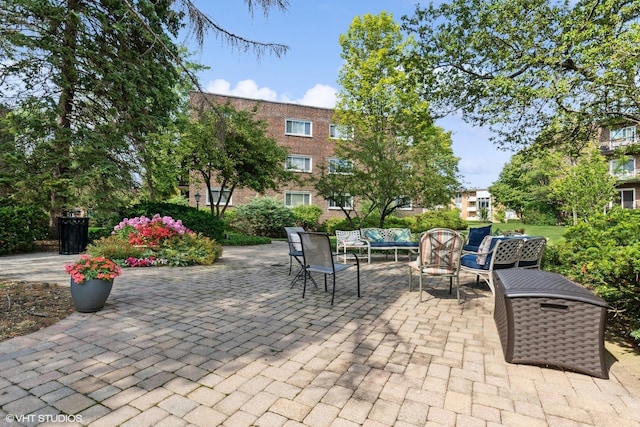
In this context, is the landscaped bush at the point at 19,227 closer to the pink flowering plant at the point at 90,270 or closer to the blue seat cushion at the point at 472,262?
the pink flowering plant at the point at 90,270

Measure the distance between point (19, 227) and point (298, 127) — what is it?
19559 mm

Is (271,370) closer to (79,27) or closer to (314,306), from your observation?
(314,306)

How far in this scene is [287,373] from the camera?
9.18 ft

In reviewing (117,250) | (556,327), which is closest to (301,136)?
(117,250)

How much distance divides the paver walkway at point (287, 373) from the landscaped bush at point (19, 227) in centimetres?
746

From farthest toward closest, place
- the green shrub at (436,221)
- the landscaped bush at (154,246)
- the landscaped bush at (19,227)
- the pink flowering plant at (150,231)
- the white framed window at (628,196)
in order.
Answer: the white framed window at (628,196) → the green shrub at (436,221) → the landscaped bush at (19,227) → the pink flowering plant at (150,231) → the landscaped bush at (154,246)

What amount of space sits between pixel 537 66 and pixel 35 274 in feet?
35.0

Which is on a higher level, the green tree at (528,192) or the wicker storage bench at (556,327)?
the green tree at (528,192)

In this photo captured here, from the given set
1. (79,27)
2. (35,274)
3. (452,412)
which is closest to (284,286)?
(452,412)

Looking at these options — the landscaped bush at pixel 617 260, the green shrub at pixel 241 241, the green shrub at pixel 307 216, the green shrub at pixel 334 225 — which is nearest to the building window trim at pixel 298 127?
the green shrub at pixel 307 216

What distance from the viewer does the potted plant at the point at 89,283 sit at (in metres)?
4.23

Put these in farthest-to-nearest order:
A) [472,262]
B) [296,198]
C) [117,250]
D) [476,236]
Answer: [296,198], [476,236], [117,250], [472,262]

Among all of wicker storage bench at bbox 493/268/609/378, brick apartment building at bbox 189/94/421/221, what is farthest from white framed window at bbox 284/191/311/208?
wicker storage bench at bbox 493/268/609/378

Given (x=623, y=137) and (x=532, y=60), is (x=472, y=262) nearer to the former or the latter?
(x=532, y=60)
